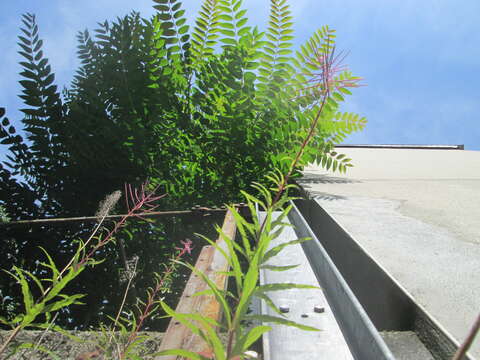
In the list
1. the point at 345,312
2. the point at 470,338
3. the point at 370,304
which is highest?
the point at 470,338

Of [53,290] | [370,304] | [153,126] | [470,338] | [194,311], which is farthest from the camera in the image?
[153,126]

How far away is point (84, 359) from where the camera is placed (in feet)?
1.17

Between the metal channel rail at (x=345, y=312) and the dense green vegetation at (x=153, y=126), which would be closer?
the metal channel rail at (x=345, y=312)

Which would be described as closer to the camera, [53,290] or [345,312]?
[53,290]

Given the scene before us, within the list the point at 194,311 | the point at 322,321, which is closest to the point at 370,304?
the point at 322,321

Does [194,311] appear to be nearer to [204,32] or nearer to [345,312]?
[345,312]

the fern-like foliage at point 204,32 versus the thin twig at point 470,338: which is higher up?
the fern-like foliage at point 204,32

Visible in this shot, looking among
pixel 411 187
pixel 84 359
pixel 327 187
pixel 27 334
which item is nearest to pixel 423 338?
pixel 84 359

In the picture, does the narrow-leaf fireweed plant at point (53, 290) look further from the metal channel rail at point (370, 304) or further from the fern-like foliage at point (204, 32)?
the fern-like foliage at point (204, 32)

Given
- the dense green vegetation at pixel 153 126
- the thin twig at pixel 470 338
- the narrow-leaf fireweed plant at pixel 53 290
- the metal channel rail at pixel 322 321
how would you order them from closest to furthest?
the thin twig at pixel 470 338 → the narrow-leaf fireweed plant at pixel 53 290 → the metal channel rail at pixel 322 321 → the dense green vegetation at pixel 153 126

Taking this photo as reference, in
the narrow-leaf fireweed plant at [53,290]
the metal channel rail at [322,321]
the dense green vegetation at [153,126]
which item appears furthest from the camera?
the dense green vegetation at [153,126]

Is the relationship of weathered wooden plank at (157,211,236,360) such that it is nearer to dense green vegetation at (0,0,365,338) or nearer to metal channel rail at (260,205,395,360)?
metal channel rail at (260,205,395,360)

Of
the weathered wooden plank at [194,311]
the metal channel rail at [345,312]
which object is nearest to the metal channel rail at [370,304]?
the metal channel rail at [345,312]

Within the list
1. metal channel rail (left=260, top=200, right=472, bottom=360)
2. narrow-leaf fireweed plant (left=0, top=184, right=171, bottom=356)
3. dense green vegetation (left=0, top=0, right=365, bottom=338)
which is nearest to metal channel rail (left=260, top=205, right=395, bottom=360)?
metal channel rail (left=260, top=200, right=472, bottom=360)
